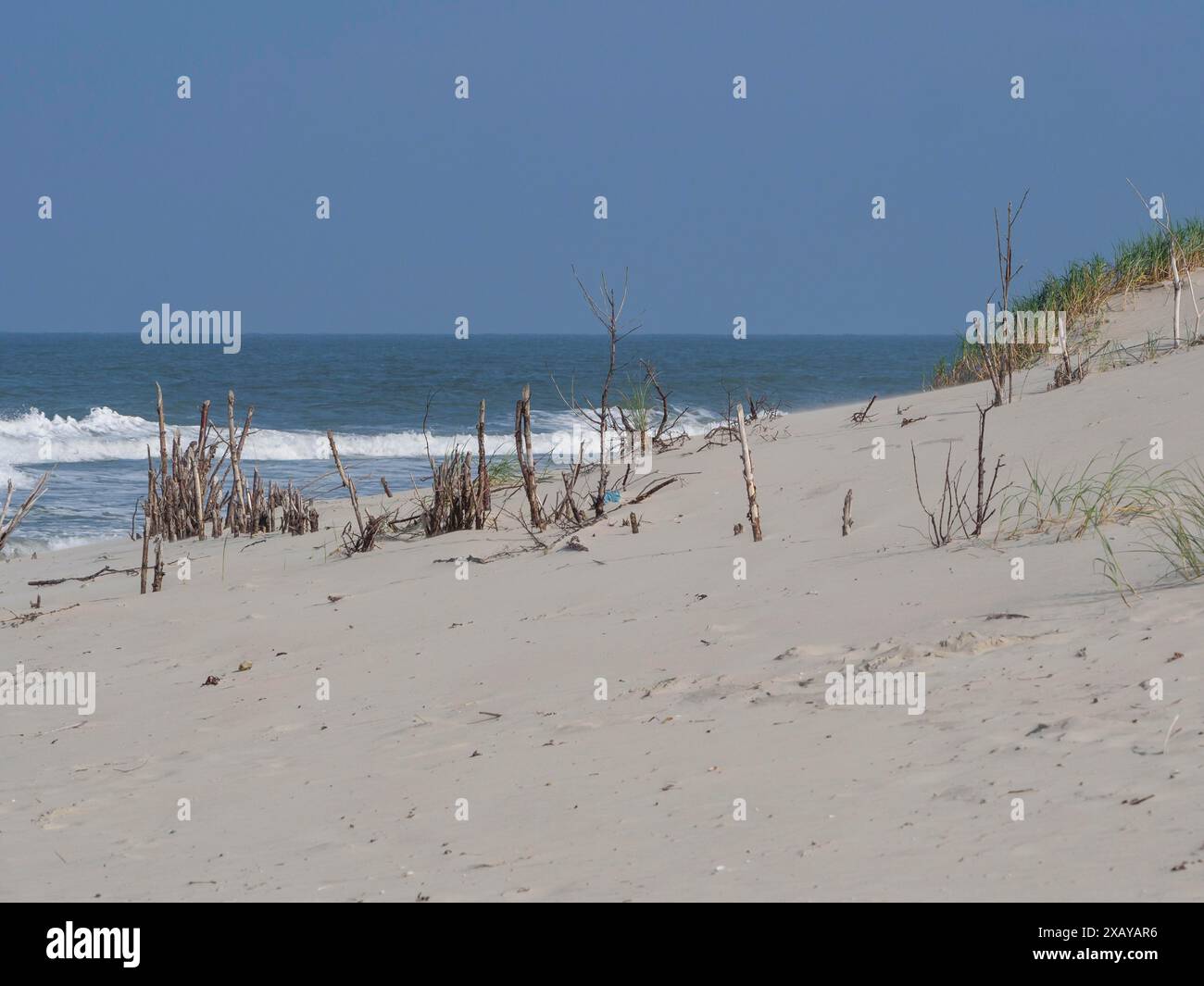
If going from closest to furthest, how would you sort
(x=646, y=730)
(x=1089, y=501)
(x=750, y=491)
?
(x=646, y=730), (x=1089, y=501), (x=750, y=491)

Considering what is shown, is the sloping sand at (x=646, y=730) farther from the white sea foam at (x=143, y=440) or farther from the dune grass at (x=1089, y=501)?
the white sea foam at (x=143, y=440)

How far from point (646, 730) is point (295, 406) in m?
27.5

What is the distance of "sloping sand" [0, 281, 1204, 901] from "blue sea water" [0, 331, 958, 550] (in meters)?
3.48

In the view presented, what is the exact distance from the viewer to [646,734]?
364 cm

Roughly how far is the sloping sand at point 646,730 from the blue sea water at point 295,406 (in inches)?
137

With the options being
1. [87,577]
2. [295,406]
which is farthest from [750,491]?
[295,406]

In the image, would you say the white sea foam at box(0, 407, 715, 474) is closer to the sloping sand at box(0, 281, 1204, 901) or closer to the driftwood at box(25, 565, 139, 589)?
the driftwood at box(25, 565, 139, 589)

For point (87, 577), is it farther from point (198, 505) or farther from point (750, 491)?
point (750, 491)

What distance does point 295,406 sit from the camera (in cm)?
2972

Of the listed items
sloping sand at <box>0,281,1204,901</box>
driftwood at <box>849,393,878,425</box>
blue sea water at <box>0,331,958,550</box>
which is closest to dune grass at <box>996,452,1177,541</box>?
sloping sand at <box>0,281,1204,901</box>

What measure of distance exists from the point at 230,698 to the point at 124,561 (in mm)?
4196

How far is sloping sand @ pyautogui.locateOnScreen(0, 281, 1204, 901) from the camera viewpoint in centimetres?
262
